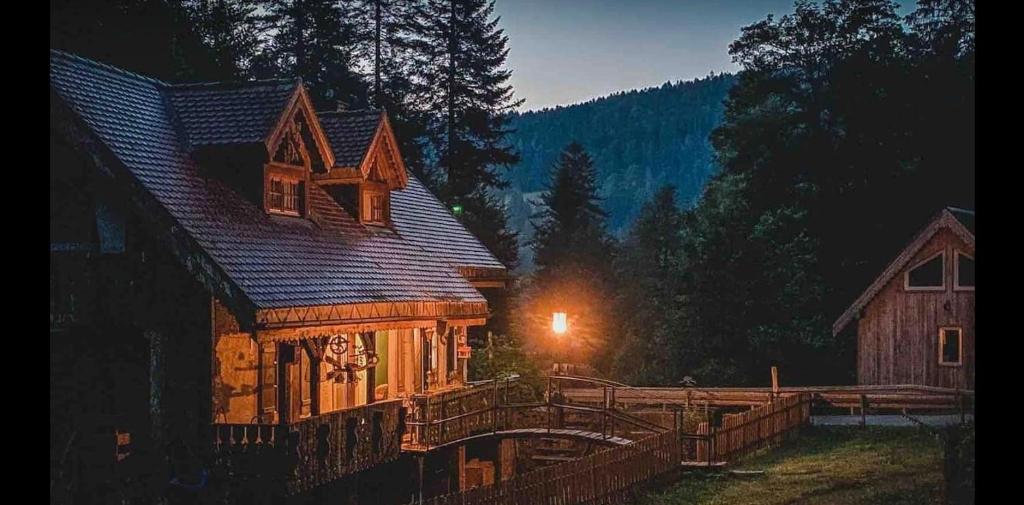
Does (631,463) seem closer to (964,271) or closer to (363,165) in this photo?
(363,165)

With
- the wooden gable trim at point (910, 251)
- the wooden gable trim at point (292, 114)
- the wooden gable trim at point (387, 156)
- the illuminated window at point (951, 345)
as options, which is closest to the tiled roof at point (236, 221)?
the wooden gable trim at point (292, 114)

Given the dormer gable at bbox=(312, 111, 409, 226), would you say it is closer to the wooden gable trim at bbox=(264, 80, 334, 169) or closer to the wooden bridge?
the wooden gable trim at bbox=(264, 80, 334, 169)

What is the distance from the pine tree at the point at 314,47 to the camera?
40.2 metres

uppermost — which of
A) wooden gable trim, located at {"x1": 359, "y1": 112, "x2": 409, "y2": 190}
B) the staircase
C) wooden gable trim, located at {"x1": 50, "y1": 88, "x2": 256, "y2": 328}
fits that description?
wooden gable trim, located at {"x1": 359, "y1": 112, "x2": 409, "y2": 190}

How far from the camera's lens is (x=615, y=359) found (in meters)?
46.4

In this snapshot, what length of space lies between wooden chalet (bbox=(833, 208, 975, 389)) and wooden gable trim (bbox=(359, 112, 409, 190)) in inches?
518

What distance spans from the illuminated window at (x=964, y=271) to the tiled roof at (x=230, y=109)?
1757 centimetres

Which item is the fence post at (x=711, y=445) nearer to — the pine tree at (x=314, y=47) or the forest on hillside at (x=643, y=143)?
the pine tree at (x=314, y=47)

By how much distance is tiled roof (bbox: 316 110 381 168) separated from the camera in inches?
854

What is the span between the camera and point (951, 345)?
2877cm

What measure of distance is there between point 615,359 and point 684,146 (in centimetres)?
8251

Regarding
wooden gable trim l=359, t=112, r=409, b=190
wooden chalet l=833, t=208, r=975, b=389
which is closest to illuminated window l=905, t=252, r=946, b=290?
wooden chalet l=833, t=208, r=975, b=389

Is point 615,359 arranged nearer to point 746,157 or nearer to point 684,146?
point 746,157
